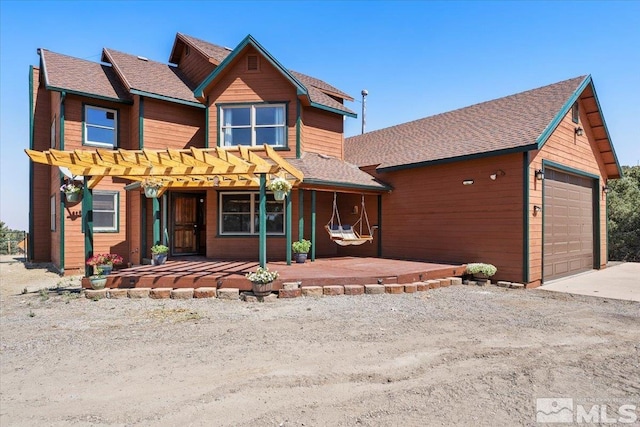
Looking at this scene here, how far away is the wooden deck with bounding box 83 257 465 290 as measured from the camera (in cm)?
803

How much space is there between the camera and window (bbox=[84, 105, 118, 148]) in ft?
40.2

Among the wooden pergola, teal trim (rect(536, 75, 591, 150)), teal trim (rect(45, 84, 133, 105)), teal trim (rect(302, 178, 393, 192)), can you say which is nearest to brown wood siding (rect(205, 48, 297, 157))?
teal trim (rect(302, 178, 393, 192))

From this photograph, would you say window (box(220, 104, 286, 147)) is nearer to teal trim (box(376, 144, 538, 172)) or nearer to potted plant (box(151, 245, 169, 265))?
teal trim (box(376, 144, 538, 172))

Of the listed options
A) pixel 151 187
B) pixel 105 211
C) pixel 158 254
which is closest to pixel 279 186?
pixel 151 187

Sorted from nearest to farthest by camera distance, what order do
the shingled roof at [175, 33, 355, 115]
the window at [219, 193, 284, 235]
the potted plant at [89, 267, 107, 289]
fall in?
1. the potted plant at [89, 267, 107, 289]
2. the window at [219, 193, 284, 235]
3. the shingled roof at [175, 33, 355, 115]

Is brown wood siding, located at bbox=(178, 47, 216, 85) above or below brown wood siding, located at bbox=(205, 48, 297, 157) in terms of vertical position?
above

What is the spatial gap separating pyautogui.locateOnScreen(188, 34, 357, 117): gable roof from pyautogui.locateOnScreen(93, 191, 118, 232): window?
452 centimetres

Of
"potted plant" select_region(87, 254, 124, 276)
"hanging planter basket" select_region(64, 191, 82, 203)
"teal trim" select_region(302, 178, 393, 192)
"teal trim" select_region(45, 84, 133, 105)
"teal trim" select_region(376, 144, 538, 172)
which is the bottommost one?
"potted plant" select_region(87, 254, 124, 276)

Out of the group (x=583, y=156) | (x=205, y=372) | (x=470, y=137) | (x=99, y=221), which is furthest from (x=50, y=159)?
(x=583, y=156)

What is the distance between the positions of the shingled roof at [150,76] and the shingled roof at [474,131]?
6.96m

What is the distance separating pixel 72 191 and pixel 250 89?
20.9 ft

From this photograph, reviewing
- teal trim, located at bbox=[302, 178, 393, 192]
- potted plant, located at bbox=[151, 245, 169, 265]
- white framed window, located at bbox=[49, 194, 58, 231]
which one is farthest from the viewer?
white framed window, located at bbox=[49, 194, 58, 231]

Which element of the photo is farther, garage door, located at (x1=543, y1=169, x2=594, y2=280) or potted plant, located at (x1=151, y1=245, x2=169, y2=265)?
garage door, located at (x1=543, y1=169, x2=594, y2=280)

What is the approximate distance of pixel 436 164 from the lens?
10812 mm
